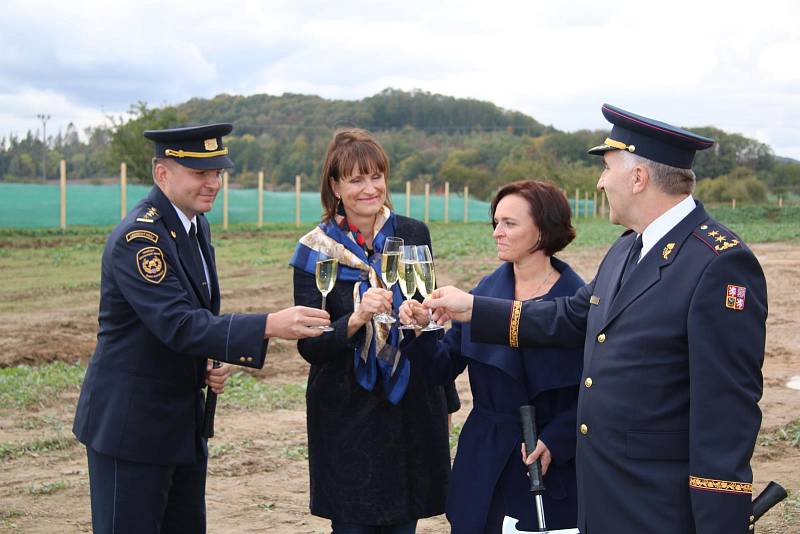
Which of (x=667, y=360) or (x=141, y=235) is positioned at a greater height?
(x=141, y=235)

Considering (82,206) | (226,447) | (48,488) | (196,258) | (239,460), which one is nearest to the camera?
(196,258)

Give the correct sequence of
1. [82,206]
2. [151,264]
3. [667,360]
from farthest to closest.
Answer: [82,206] < [151,264] < [667,360]

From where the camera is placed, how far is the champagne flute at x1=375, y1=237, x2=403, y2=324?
11.2ft

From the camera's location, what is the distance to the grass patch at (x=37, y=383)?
27.0 feet

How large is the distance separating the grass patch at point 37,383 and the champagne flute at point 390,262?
224 inches

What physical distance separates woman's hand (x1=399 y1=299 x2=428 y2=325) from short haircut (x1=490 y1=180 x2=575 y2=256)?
1.62ft

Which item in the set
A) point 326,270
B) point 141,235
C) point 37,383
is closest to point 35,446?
point 37,383

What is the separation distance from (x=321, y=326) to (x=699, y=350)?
1.43 m

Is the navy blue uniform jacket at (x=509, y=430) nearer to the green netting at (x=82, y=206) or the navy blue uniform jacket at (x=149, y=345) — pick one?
the navy blue uniform jacket at (x=149, y=345)

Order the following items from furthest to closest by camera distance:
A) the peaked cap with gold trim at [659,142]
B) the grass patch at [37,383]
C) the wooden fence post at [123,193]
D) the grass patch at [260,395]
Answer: the wooden fence post at [123,193] < the grass patch at [260,395] < the grass patch at [37,383] < the peaked cap with gold trim at [659,142]

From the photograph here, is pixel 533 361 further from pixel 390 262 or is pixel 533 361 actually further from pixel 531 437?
pixel 390 262

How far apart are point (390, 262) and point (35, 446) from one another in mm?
4708

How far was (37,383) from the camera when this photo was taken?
877 cm

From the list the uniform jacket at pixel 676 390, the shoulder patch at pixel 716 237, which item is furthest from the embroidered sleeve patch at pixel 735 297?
the shoulder patch at pixel 716 237
